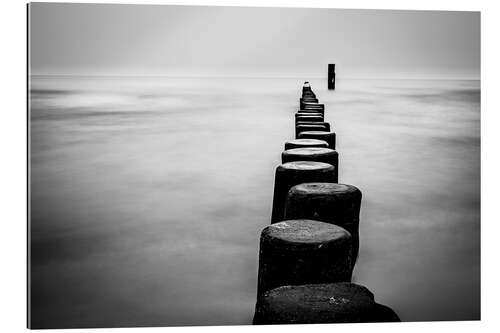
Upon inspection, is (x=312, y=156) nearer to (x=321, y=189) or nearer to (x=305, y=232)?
(x=321, y=189)

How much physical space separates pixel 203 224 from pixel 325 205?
143 centimetres

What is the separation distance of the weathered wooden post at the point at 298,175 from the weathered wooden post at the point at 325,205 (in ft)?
0.78

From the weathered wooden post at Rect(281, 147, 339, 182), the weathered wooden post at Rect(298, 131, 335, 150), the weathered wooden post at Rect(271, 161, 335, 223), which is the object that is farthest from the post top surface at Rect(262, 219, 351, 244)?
the weathered wooden post at Rect(298, 131, 335, 150)

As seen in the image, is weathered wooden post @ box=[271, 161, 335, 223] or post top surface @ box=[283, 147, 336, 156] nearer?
weathered wooden post @ box=[271, 161, 335, 223]

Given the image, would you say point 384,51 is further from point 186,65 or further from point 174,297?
point 174,297

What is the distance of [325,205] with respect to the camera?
2.00 m

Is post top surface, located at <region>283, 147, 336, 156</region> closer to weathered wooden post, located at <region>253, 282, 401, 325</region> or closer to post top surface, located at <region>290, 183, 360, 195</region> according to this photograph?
post top surface, located at <region>290, 183, 360, 195</region>

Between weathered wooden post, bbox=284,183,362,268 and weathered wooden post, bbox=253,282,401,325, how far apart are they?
53cm

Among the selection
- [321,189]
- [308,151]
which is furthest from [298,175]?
[308,151]

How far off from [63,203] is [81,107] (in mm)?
6660

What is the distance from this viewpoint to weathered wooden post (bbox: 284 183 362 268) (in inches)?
78.5

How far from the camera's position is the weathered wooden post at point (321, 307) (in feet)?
4.54

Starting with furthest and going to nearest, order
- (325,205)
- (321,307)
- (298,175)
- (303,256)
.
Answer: (298,175)
(325,205)
(303,256)
(321,307)
